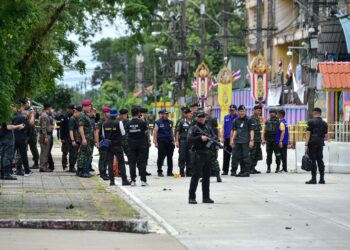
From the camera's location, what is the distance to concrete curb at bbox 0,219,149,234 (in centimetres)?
1420

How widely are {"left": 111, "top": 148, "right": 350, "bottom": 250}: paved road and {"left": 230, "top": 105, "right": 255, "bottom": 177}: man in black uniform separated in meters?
1.01

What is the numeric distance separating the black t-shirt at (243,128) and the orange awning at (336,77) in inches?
285

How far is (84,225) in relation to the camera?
14.2m

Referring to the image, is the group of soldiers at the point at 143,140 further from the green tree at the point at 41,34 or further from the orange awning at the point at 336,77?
the orange awning at the point at 336,77

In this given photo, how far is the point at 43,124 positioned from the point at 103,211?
1249 cm

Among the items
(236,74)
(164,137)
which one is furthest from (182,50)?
(164,137)

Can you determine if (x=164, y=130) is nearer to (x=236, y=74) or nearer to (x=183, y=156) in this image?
(x=183, y=156)

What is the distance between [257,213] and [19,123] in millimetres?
8975

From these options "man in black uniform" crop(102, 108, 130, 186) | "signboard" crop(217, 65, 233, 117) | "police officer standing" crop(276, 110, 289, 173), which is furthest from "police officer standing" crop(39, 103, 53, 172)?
"signboard" crop(217, 65, 233, 117)

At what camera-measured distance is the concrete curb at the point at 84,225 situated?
46.6 feet

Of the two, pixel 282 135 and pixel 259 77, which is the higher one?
pixel 259 77

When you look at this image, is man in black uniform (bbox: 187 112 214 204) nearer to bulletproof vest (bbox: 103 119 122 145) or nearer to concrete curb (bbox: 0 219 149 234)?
concrete curb (bbox: 0 219 149 234)

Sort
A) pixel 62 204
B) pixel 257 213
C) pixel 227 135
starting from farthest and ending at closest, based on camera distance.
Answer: pixel 227 135 → pixel 62 204 → pixel 257 213

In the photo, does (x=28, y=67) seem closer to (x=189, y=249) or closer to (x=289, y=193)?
(x=289, y=193)
